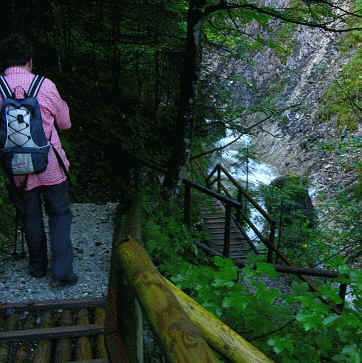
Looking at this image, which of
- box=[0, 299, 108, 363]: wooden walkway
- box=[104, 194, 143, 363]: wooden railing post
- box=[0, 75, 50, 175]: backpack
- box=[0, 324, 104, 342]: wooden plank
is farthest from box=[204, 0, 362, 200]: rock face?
box=[104, 194, 143, 363]: wooden railing post

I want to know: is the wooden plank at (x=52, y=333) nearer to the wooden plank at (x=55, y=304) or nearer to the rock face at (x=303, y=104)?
the wooden plank at (x=55, y=304)

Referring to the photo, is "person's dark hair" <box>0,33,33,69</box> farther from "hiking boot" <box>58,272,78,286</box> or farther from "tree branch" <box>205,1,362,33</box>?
"tree branch" <box>205,1,362,33</box>

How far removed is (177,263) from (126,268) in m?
2.10

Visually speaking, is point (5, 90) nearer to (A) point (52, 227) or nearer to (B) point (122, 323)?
(A) point (52, 227)

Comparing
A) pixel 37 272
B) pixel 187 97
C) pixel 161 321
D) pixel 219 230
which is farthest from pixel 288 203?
pixel 161 321

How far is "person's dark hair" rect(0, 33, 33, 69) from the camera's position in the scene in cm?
257

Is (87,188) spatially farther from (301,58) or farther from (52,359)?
(301,58)

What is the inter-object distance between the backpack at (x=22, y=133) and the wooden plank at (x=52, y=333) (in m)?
1.17

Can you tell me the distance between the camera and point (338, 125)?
16078 millimetres

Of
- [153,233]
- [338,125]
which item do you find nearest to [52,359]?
[153,233]

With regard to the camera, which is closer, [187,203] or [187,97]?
[187,97]

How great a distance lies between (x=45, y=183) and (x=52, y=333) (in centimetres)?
121

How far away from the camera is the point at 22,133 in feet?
8.23

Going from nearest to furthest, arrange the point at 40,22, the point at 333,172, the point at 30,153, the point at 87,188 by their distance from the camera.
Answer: the point at 30,153, the point at 87,188, the point at 40,22, the point at 333,172
